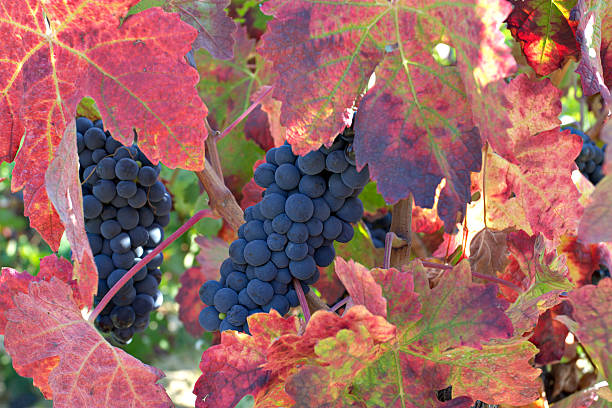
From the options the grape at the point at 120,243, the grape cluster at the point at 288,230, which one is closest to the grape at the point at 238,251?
the grape cluster at the point at 288,230

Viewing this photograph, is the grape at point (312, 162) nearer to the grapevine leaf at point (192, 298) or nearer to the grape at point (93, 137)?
the grape at point (93, 137)

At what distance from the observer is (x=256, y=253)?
0.62 meters

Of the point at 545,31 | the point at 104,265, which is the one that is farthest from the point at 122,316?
the point at 545,31

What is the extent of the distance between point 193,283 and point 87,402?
50 cm

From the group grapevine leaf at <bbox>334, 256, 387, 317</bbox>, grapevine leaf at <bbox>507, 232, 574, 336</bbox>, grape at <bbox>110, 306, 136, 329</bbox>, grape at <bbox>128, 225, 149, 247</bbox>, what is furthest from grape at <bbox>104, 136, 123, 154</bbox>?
grapevine leaf at <bbox>507, 232, 574, 336</bbox>

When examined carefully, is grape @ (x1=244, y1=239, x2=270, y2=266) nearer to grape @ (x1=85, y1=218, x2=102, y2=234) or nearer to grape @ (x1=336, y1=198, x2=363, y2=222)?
grape @ (x1=336, y1=198, x2=363, y2=222)

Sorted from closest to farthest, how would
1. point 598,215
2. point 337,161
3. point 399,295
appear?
point 598,215, point 399,295, point 337,161

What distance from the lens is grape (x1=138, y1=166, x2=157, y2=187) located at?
2.51ft

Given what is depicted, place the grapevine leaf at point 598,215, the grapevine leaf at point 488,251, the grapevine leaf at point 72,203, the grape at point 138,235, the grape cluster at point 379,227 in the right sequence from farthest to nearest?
the grape cluster at point 379,227 < the grape at point 138,235 < the grapevine leaf at point 488,251 < the grapevine leaf at point 72,203 < the grapevine leaf at point 598,215

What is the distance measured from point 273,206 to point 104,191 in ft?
0.84

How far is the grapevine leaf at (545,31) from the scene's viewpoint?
2.05 ft

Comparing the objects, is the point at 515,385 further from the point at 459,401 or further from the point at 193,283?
the point at 193,283

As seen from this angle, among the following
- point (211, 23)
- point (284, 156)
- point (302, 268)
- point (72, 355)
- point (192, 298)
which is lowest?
point (192, 298)

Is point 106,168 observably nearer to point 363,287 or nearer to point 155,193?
point 155,193
